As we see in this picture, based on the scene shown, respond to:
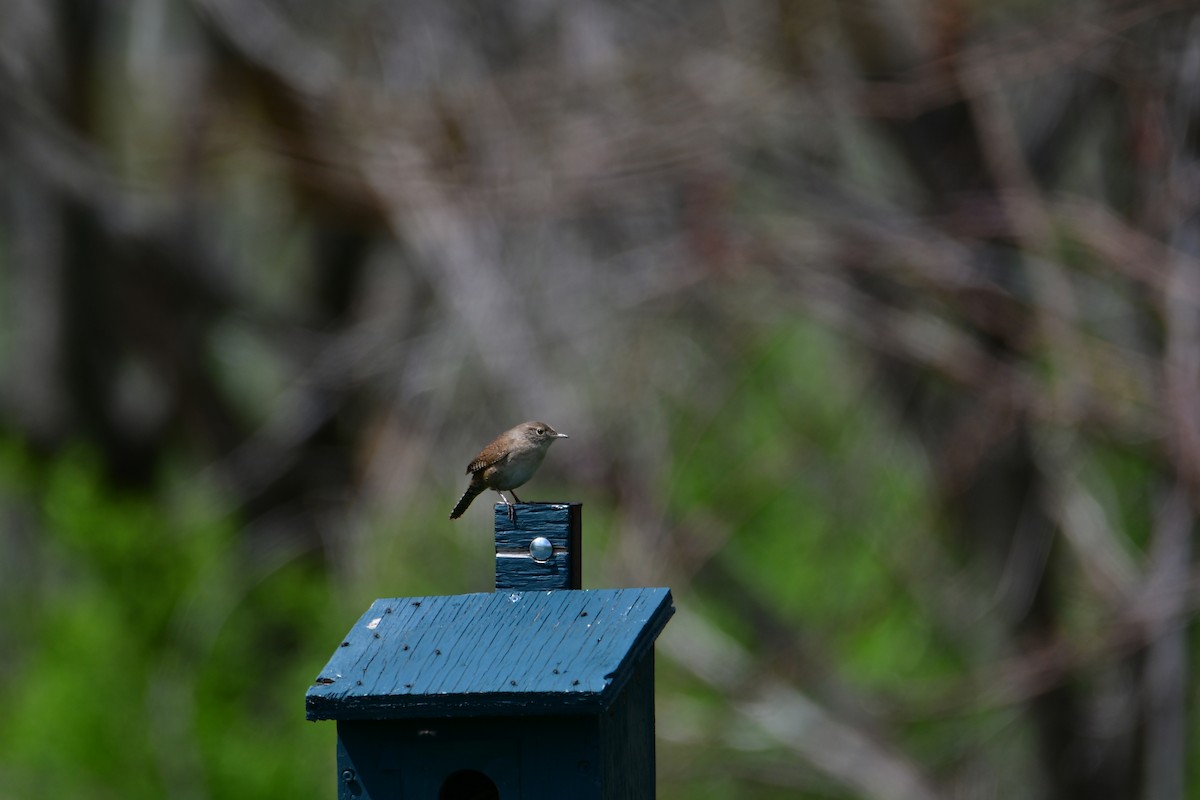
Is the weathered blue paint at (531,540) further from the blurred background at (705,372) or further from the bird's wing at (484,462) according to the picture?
the blurred background at (705,372)

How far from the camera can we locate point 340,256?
1092 cm

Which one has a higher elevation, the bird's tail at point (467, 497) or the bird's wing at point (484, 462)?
the bird's wing at point (484, 462)

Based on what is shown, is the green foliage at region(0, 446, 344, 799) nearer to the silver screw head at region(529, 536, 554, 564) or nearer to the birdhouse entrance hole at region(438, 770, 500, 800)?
the birdhouse entrance hole at region(438, 770, 500, 800)

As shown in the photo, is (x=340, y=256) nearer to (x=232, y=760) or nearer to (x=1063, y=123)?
(x=232, y=760)

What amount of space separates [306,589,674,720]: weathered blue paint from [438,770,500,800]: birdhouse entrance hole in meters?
0.20

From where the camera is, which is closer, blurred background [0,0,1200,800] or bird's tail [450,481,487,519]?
bird's tail [450,481,487,519]

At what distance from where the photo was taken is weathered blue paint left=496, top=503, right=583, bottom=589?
3.01 m

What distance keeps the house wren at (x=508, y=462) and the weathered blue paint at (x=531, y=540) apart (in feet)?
1.16

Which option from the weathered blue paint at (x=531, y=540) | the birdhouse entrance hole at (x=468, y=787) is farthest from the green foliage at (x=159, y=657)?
the weathered blue paint at (x=531, y=540)

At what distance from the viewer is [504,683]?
107 inches

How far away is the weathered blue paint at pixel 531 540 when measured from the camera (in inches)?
118

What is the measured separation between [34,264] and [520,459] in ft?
26.5

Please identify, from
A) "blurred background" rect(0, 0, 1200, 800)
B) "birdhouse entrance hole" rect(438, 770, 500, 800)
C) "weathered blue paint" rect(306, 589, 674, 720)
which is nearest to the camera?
"weathered blue paint" rect(306, 589, 674, 720)

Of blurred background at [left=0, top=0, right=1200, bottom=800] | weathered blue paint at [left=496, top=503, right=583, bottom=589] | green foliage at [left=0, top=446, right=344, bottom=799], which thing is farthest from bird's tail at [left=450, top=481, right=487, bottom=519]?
green foliage at [left=0, top=446, right=344, bottom=799]
